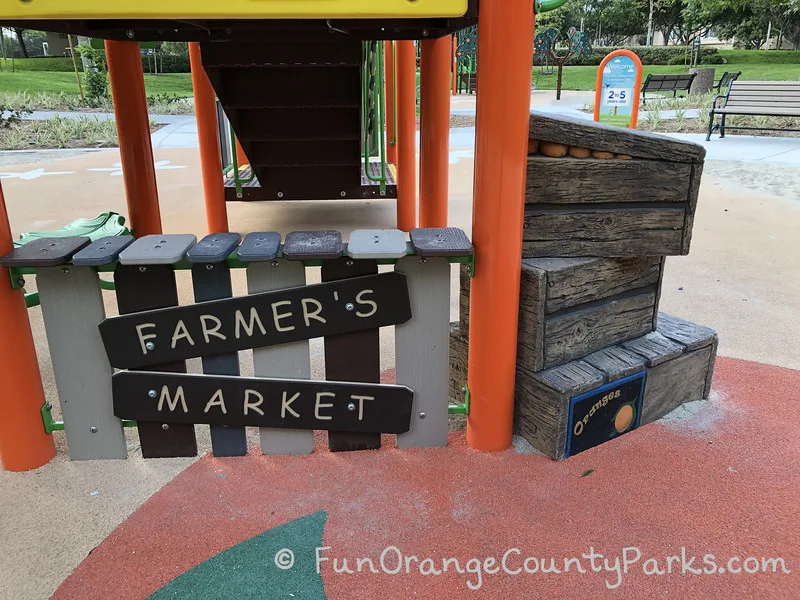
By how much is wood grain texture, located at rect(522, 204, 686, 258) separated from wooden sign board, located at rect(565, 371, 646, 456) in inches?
17.9

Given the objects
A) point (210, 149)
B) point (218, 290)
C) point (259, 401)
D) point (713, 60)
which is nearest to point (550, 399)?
point (259, 401)

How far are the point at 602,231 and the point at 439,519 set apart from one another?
1.08 metres

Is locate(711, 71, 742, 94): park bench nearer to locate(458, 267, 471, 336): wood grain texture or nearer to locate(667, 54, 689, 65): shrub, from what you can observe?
locate(458, 267, 471, 336): wood grain texture

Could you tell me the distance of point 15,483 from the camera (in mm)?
2021

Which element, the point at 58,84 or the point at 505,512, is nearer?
the point at 505,512

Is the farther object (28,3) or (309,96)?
(309,96)

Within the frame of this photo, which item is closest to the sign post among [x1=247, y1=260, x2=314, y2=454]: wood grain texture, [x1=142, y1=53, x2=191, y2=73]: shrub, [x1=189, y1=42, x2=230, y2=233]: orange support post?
[x1=189, y1=42, x2=230, y2=233]: orange support post

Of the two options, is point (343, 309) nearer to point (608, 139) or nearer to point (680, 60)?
point (608, 139)

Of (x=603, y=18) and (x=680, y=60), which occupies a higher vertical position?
(x=603, y=18)

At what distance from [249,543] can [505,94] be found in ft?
4.82

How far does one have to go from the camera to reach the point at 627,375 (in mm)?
2176

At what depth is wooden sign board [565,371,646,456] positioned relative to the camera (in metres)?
2.10

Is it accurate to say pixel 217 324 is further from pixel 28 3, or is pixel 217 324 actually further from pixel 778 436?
pixel 778 436

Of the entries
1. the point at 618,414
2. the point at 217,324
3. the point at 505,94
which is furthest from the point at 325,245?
the point at 618,414
